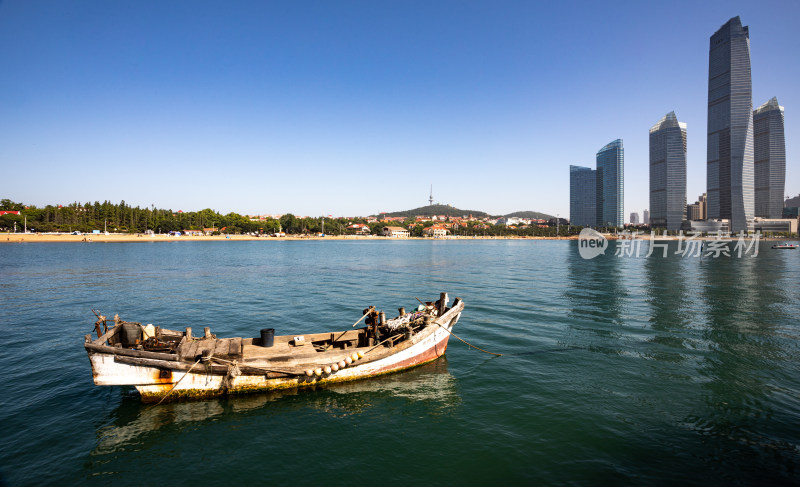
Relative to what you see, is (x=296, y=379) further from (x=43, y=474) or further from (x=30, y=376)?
(x=30, y=376)

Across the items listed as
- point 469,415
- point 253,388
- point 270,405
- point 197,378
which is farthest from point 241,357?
point 469,415

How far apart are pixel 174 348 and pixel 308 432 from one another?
6.10 meters

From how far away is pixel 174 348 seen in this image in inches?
497

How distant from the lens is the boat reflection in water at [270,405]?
34.3ft

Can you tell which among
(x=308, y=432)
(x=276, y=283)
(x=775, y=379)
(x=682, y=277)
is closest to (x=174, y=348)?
(x=308, y=432)

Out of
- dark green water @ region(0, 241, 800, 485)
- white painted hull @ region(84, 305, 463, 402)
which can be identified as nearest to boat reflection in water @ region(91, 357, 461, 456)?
dark green water @ region(0, 241, 800, 485)

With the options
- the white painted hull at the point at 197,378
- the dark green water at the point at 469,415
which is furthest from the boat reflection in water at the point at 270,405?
the white painted hull at the point at 197,378

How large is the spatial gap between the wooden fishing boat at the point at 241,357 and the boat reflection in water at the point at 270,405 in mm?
316

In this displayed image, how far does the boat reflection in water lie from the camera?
34.3 feet

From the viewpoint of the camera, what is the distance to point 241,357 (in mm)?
12211

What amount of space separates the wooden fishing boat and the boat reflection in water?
0.32 m

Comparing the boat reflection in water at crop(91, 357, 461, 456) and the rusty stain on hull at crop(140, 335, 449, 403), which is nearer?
the boat reflection in water at crop(91, 357, 461, 456)

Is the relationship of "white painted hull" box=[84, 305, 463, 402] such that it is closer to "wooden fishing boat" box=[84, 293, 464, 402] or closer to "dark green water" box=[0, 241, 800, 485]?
"wooden fishing boat" box=[84, 293, 464, 402]

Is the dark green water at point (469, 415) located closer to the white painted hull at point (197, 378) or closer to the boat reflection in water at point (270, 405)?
the boat reflection in water at point (270, 405)
